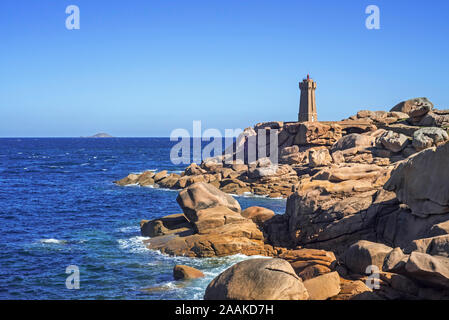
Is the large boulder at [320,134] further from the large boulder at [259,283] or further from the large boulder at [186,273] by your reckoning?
the large boulder at [259,283]

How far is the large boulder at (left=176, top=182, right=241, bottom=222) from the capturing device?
2538cm

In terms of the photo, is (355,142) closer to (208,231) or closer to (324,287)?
(208,231)

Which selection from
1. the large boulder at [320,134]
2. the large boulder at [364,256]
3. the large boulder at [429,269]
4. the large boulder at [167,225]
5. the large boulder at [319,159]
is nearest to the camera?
the large boulder at [429,269]

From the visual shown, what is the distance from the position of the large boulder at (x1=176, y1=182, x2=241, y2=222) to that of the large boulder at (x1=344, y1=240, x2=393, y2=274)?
36.2 ft

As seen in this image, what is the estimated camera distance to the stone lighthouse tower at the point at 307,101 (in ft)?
220

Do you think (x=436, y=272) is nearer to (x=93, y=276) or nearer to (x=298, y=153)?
(x=93, y=276)

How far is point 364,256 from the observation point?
49.1 ft

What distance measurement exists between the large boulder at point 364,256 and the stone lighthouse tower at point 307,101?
52663 millimetres

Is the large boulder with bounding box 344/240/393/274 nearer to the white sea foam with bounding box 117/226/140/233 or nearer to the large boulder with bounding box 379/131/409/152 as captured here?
the white sea foam with bounding box 117/226/140/233

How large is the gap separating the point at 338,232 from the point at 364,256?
5.67m

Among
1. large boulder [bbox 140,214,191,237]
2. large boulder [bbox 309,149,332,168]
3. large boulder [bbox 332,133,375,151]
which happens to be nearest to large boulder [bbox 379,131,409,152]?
large boulder [bbox 332,133,375,151]

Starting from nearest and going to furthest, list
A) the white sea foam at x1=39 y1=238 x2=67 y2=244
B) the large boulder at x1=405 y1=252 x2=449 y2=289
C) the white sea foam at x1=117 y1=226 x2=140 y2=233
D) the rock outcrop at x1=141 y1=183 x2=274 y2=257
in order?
1. the large boulder at x1=405 y1=252 x2=449 y2=289
2. the rock outcrop at x1=141 y1=183 x2=274 y2=257
3. the white sea foam at x1=39 y1=238 x2=67 y2=244
4. the white sea foam at x1=117 y1=226 x2=140 y2=233

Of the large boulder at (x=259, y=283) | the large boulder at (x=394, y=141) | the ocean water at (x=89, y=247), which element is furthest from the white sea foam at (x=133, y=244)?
the large boulder at (x=394, y=141)

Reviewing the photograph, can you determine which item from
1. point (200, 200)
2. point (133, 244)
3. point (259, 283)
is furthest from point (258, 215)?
point (259, 283)
